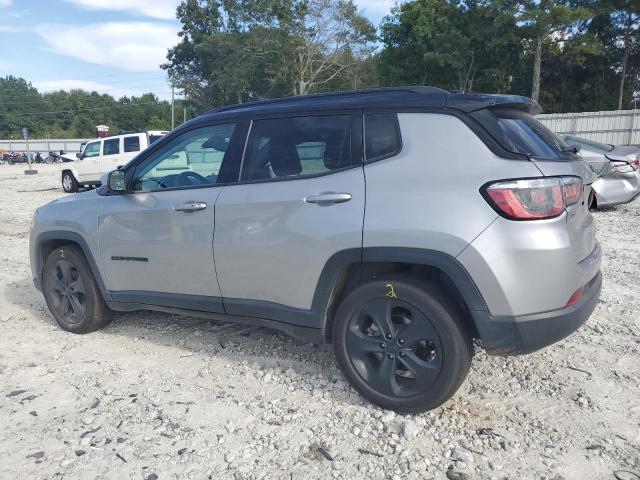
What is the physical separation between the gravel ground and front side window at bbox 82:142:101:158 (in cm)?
1556

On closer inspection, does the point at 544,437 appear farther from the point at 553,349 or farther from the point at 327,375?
the point at 327,375

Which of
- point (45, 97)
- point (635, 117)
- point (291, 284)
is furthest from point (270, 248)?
point (45, 97)

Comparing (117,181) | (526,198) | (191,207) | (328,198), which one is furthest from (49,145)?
(526,198)

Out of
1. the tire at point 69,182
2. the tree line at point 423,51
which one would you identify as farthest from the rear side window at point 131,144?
the tree line at point 423,51

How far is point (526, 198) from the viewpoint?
2.56 meters

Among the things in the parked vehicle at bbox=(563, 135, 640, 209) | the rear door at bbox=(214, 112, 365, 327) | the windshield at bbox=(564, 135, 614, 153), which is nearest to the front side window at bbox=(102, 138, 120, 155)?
the windshield at bbox=(564, 135, 614, 153)

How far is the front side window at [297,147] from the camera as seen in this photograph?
3.10 metres

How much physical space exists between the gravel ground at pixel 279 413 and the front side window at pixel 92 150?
15.6 meters

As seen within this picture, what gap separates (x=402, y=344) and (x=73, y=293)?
118 inches

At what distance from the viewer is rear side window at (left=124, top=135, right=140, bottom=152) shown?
59.7ft

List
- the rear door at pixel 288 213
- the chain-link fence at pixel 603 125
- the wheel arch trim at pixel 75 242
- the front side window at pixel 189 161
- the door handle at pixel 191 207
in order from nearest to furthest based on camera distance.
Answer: the rear door at pixel 288 213, the door handle at pixel 191 207, the front side window at pixel 189 161, the wheel arch trim at pixel 75 242, the chain-link fence at pixel 603 125

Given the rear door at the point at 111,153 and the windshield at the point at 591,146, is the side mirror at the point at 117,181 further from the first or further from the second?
the rear door at the point at 111,153

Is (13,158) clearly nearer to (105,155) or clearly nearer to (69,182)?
(69,182)

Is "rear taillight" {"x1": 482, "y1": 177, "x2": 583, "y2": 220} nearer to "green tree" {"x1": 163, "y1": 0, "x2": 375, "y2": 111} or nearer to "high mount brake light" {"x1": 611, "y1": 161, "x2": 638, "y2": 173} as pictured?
"high mount brake light" {"x1": 611, "y1": 161, "x2": 638, "y2": 173}
